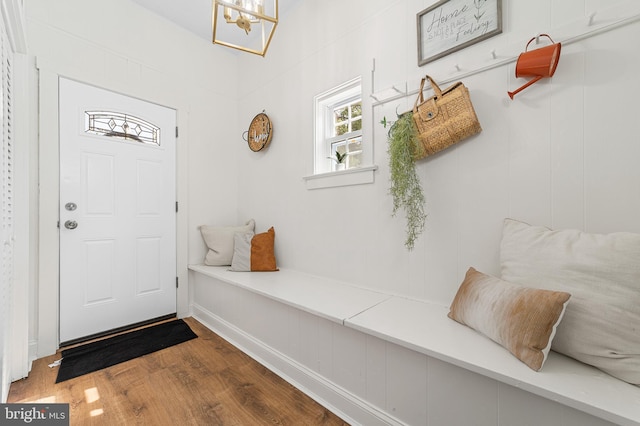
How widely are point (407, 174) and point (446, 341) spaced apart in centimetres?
91

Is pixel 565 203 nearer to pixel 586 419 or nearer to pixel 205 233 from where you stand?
pixel 586 419

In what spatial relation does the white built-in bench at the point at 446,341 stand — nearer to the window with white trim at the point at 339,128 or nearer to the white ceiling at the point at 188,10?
the window with white trim at the point at 339,128

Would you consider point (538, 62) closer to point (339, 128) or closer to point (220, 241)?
point (339, 128)

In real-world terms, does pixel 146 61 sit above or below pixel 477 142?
above

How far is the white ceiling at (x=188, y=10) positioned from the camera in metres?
2.43

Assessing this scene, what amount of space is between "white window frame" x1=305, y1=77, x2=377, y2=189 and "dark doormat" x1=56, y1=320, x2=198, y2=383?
172 cm

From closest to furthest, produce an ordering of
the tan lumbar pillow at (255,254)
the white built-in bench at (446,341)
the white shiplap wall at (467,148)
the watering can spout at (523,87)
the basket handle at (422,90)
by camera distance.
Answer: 1. the white built-in bench at (446,341)
2. the white shiplap wall at (467,148)
3. the watering can spout at (523,87)
4. the basket handle at (422,90)
5. the tan lumbar pillow at (255,254)

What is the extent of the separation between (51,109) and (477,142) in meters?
2.98

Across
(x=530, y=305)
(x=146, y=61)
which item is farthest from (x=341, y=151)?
(x=146, y=61)

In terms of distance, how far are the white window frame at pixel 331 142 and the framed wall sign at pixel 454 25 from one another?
508 millimetres

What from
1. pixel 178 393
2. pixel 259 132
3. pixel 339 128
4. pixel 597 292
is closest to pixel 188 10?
pixel 259 132

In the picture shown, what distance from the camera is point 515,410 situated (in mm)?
917

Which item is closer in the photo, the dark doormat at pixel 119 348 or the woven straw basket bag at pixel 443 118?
the woven straw basket bag at pixel 443 118

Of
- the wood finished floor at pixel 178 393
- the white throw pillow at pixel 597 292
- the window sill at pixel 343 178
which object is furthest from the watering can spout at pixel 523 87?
the wood finished floor at pixel 178 393
